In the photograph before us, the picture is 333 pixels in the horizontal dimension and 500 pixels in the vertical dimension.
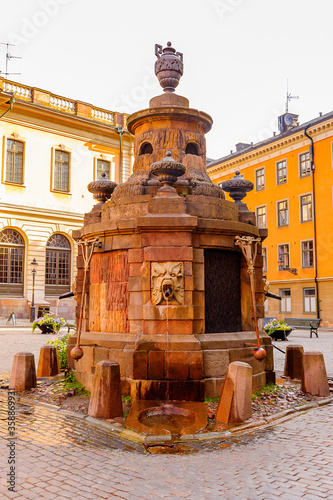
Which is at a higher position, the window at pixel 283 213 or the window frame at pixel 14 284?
the window at pixel 283 213

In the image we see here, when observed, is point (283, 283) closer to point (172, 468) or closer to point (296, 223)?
point (296, 223)

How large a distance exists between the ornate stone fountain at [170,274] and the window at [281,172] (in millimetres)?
31636

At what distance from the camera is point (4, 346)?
57.9ft

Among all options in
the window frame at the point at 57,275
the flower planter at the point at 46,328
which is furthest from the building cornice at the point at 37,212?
the flower planter at the point at 46,328

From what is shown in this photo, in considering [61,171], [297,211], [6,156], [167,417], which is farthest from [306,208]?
[167,417]

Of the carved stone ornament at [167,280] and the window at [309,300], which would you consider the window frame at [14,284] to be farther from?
the carved stone ornament at [167,280]

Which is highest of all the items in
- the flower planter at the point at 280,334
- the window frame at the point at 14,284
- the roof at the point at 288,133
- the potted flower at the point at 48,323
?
the roof at the point at 288,133

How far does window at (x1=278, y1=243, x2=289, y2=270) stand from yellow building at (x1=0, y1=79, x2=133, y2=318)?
15.1m

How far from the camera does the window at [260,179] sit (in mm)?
A: 43562

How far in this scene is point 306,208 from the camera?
38.2 meters

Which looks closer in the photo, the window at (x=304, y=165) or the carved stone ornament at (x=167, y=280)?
the carved stone ornament at (x=167, y=280)

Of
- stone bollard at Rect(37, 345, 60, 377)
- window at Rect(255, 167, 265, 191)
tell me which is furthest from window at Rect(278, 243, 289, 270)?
stone bollard at Rect(37, 345, 60, 377)

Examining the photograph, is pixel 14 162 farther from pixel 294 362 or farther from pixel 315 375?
pixel 315 375

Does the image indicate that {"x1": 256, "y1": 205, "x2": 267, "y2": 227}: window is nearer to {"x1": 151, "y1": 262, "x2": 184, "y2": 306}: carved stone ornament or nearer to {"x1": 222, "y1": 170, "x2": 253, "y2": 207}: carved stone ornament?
{"x1": 222, "y1": 170, "x2": 253, "y2": 207}: carved stone ornament
